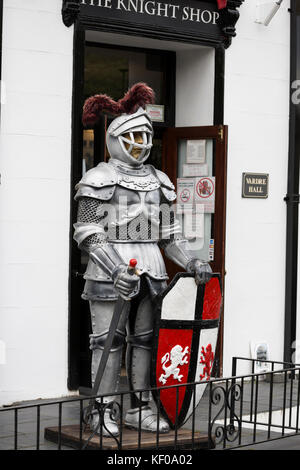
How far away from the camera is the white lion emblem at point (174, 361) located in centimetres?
650

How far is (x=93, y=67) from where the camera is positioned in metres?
9.73

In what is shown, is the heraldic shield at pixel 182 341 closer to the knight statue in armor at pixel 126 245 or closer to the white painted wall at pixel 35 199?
the knight statue in armor at pixel 126 245

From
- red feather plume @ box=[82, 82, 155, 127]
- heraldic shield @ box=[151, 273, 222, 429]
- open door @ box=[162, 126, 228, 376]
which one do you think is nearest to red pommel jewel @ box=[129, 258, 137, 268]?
heraldic shield @ box=[151, 273, 222, 429]

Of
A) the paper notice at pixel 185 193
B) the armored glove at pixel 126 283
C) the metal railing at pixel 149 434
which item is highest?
the paper notice at pixel 185 193

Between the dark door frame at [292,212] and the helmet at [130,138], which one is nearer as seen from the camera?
the helmet at [130,138]

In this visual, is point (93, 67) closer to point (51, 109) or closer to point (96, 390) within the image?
point (51, 109)

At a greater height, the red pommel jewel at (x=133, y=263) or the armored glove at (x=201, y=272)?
the red pommel jewel at (x=133, y=263)

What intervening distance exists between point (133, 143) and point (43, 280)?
2.20 m

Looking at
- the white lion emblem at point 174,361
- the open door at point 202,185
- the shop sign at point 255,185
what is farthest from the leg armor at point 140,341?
the shop sign at point 255,185

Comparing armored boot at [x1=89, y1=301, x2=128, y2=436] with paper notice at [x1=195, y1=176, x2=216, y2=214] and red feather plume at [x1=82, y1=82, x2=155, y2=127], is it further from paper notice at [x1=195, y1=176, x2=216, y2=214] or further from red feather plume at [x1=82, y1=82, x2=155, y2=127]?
paper notice at [x1=195, y1=176, x2=216, y2=214]

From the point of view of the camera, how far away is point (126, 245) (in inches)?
261

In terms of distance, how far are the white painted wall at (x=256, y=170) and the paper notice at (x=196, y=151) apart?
0.85 feet
